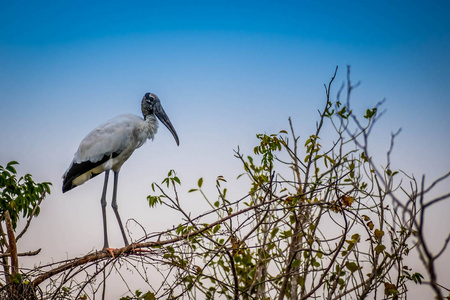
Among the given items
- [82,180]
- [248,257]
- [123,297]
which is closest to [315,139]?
[248,257]

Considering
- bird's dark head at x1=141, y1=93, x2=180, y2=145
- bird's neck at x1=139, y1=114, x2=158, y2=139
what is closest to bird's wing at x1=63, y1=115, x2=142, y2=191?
bird's neck at x1=139, y1=114, x2=158, y2=139

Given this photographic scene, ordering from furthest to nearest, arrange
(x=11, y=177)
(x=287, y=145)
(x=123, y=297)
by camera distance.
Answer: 1. (x=11, y=177)
2. (x=287, y=145)
3. (x=123, y=297)

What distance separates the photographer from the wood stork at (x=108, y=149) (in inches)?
191

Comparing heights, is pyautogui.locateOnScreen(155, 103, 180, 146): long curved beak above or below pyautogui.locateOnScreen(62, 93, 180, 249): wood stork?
above

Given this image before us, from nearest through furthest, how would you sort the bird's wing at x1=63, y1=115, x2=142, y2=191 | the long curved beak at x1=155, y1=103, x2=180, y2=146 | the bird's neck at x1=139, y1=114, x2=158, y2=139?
the bird's wing at x1=63, y1=115, x2=142, y2=191
the bird's neck at x1=139, y1=114, x2=158, y2=139
the long curved beak at x1=155, y1=103, x2=180, y2=146

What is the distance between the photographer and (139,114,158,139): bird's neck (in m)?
5.11

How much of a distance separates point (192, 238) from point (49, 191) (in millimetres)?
1524

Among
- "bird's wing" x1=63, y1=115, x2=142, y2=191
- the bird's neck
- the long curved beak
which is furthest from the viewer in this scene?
the long curved beak

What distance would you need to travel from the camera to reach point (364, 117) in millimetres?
3215

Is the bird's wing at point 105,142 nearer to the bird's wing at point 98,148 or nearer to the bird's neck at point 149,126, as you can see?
the bird's wing at point 98,148

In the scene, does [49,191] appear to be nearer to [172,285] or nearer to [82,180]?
[82,180]

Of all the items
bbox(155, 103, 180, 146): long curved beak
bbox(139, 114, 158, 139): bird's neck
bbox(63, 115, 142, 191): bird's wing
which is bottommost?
bbox(63, 115, 142, 191): bird's wing

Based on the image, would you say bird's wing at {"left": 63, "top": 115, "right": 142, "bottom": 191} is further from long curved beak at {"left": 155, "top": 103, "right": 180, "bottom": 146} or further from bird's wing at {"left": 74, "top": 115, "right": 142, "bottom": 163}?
long curved beak at {"left": 155, "top": 103, "right": 180, "bottom": 146}

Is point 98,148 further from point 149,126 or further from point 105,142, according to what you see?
point 149,126
